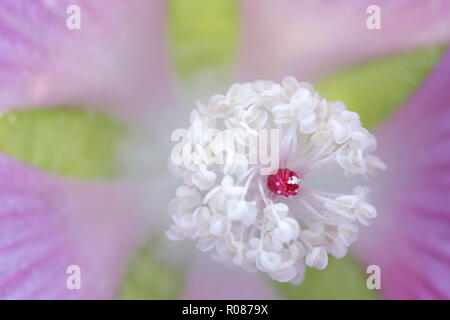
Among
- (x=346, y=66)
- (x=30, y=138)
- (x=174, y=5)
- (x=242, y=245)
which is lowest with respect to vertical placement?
(x=242, y=245)

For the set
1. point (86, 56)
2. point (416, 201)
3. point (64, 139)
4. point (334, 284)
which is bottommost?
point (334, 284)

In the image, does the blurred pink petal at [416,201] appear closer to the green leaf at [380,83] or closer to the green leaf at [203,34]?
the green leaf at [380,83]

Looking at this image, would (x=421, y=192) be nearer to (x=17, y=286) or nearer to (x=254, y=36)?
(x=254, y=36)

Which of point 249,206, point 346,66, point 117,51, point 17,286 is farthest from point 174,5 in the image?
point 17,286

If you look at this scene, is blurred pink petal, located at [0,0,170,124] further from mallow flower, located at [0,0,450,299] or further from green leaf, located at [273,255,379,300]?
green leaf, located at [273,255,379,300]

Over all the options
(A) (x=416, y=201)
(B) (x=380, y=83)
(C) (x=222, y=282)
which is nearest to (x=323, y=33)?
(B) (x=380, y=83)

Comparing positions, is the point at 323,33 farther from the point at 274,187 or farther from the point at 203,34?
the point at 274,187
